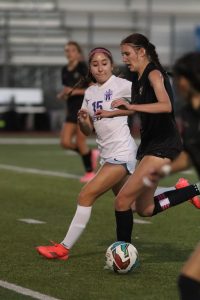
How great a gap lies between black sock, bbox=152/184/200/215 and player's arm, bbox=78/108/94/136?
2.81 ft

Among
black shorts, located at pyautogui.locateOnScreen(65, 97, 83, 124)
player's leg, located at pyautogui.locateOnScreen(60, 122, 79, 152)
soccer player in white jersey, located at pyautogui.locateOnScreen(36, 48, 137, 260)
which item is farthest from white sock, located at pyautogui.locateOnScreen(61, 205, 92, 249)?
black shorts, located at pyautogui.locateOnScreen(65, 97, 83, 124)

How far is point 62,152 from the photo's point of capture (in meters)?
23.3

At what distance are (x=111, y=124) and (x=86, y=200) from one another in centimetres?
78

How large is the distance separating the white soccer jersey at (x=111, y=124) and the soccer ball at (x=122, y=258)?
91cm

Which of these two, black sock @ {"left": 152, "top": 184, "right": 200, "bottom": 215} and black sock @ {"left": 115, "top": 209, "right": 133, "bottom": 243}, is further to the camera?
black sock @ {"left": 152, "top": 184, "right": 200, "bottom": 215}

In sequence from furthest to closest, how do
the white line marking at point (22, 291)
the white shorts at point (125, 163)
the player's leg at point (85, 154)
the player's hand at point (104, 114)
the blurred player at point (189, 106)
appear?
the player's leg at point (85, 154) < the white shorts at point (125, 163) < the player's hand at point (104, 114) < the white line marking at point (22, 291) < the blurred player at point (189, 106)

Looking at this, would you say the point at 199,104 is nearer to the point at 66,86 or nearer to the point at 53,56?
the point at 66,86

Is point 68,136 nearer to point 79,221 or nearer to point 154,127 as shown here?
point 79,221

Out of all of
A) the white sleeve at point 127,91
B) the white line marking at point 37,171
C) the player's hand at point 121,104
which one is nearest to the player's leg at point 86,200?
the white sleeve at point 127,91

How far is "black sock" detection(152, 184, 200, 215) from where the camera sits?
877 centimetres

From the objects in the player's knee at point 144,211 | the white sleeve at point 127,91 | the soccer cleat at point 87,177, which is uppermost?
the white sleeve at point 127,91

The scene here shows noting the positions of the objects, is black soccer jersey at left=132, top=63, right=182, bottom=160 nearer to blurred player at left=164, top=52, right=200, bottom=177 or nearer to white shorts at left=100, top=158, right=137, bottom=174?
white shorts at left=100, top=158, right=137, bottom=174

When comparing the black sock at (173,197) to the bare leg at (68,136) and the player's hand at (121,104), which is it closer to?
the player's hand at (121,104)

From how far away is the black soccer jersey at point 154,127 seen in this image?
8.14m
